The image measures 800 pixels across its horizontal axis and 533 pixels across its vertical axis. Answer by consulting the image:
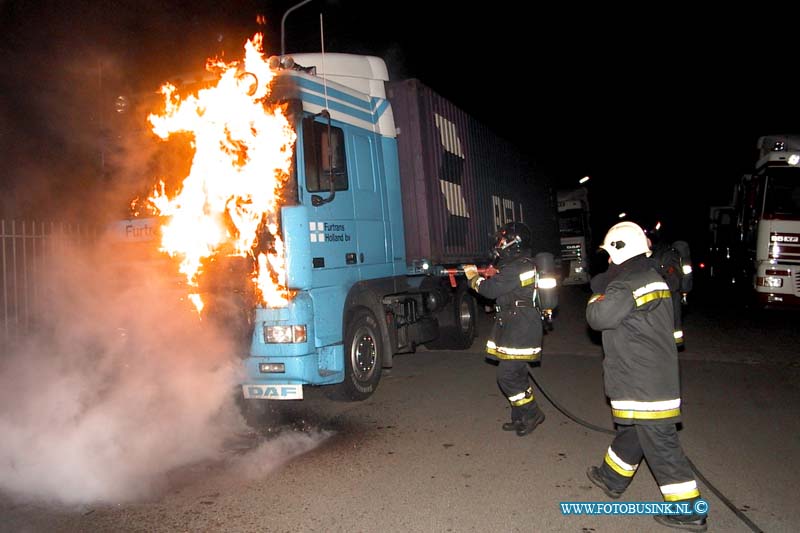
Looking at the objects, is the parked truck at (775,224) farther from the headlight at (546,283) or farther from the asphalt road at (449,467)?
the headlight at (546,283)

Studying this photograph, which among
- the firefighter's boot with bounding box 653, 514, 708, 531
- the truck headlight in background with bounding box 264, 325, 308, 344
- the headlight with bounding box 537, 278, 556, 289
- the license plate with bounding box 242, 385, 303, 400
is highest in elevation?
the headlight with bounding box 537, 278, 556, 289

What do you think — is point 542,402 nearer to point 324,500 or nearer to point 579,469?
point 579,469

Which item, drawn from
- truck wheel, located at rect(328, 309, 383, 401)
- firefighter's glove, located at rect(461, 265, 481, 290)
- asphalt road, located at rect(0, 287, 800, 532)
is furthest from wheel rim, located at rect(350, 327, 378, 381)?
firefighter's glove, located at rect(461, 265, 481, 290)

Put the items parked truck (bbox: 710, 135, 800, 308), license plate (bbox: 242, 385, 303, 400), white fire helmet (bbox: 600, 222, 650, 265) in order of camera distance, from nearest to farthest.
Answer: white fire helmet (bbox: 600, 222, 650, 265), license plate (bbox: 242, 385, 303, 400), parked truck (bbox: 710, 135, 800, 308)

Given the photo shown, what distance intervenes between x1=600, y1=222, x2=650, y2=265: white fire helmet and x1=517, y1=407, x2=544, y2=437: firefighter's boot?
203 centimetres

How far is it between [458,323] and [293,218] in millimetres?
4517

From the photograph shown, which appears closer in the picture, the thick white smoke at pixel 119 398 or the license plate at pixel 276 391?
the thick white smoke at pixel 119 398

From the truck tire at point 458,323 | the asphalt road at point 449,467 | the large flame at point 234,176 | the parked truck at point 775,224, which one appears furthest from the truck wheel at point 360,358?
the parked truck at point 775,224

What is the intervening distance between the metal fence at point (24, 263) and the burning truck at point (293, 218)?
334cm

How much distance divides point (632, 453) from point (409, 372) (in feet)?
15.1

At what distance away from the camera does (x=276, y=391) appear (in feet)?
17.7

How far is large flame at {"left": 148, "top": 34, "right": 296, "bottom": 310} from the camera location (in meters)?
5.40

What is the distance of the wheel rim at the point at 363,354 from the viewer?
6176 mm

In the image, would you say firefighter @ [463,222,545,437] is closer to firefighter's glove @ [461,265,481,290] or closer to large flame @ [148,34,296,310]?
firefighter's glove @ [461,265,481,290]
